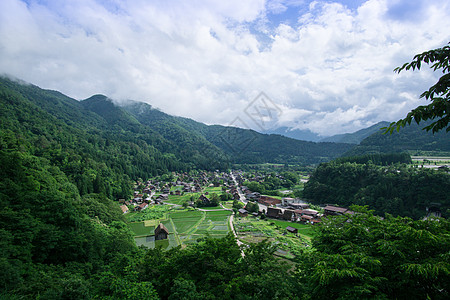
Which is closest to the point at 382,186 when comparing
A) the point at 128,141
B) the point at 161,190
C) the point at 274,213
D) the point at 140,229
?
the point at 274,213

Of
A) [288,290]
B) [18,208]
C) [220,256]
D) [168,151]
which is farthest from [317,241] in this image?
[168,151]

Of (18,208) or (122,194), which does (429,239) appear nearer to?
(18,208)

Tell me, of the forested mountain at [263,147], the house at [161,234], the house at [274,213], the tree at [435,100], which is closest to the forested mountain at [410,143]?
the forested mountain at [263,147]

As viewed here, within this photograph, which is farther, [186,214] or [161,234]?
[186,214]

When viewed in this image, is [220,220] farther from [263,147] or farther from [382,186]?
[263,147]

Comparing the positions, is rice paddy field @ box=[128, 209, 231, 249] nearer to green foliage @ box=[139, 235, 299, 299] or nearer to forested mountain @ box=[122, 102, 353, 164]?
green foliage @ box=[139, 235, 299, 299]

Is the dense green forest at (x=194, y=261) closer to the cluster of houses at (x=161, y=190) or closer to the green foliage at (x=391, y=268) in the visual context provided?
the green foliage at (x=391, y=268)

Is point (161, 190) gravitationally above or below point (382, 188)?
below
